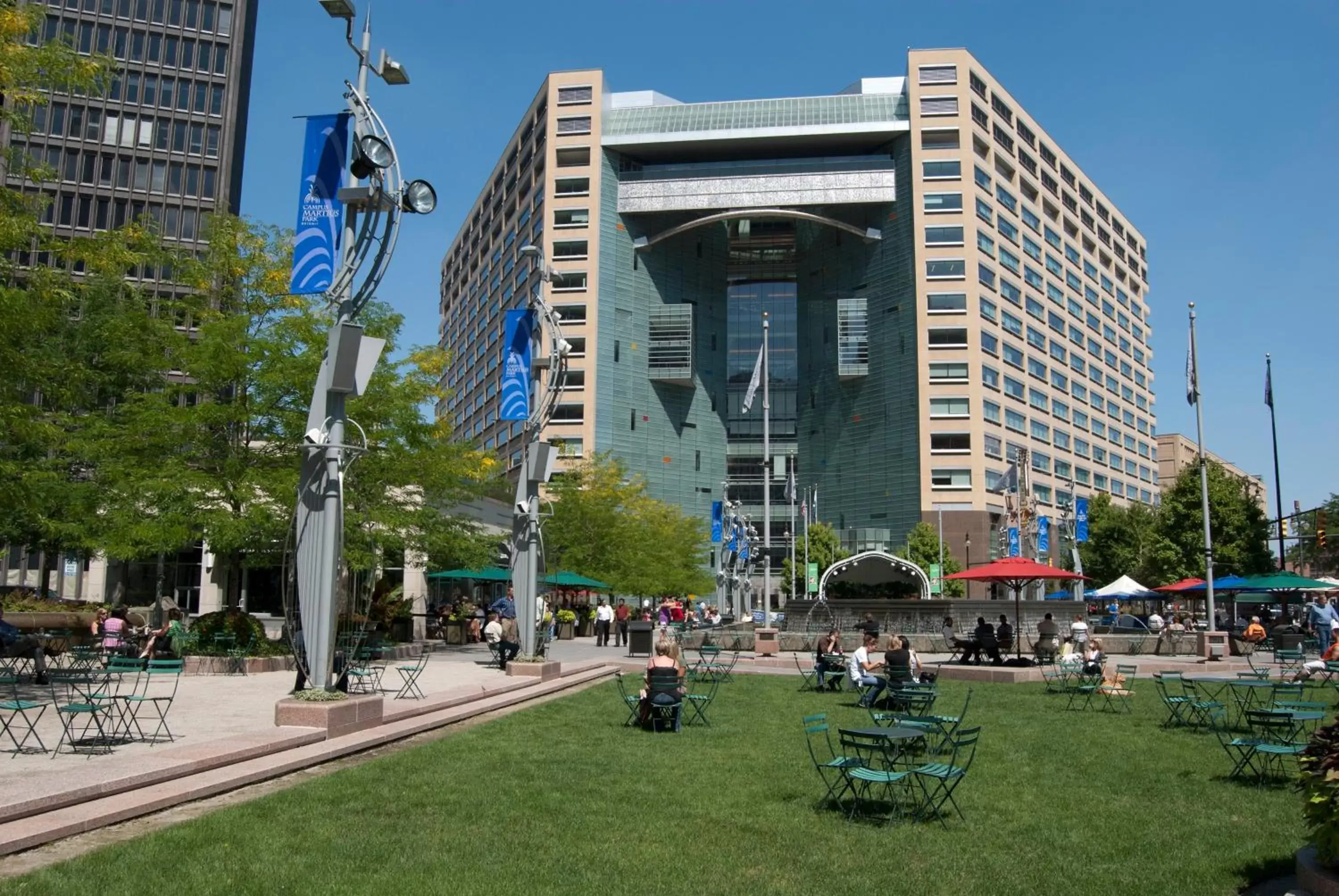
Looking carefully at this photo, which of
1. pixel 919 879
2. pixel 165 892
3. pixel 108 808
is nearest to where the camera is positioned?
pixel 165 892

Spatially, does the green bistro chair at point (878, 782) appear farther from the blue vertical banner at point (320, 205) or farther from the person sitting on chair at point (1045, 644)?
the person sitting on chair at point (1045, 644)

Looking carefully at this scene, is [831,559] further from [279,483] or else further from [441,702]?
[441,702]

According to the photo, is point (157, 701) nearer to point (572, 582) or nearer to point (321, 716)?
point (321, 716)

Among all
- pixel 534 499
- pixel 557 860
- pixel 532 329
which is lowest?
pixel 557 860

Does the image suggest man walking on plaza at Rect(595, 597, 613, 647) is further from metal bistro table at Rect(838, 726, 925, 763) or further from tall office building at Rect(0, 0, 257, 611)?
tall office building at Rect(0, 0, 257, 611)

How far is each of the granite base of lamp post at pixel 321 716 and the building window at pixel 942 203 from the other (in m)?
79.6

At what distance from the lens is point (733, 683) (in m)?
22.0

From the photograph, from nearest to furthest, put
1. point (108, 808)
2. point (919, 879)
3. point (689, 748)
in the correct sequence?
point (919, 879) < point (108, 808) < point (689, 748)

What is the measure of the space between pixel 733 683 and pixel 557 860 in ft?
48.9

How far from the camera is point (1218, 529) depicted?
61.3 m

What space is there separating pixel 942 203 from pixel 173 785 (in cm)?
8340

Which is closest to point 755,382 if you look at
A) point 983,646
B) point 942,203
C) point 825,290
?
point 983,646

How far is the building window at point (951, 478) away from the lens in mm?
82062

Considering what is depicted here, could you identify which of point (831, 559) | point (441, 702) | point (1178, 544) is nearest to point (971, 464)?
point (831, 559)
